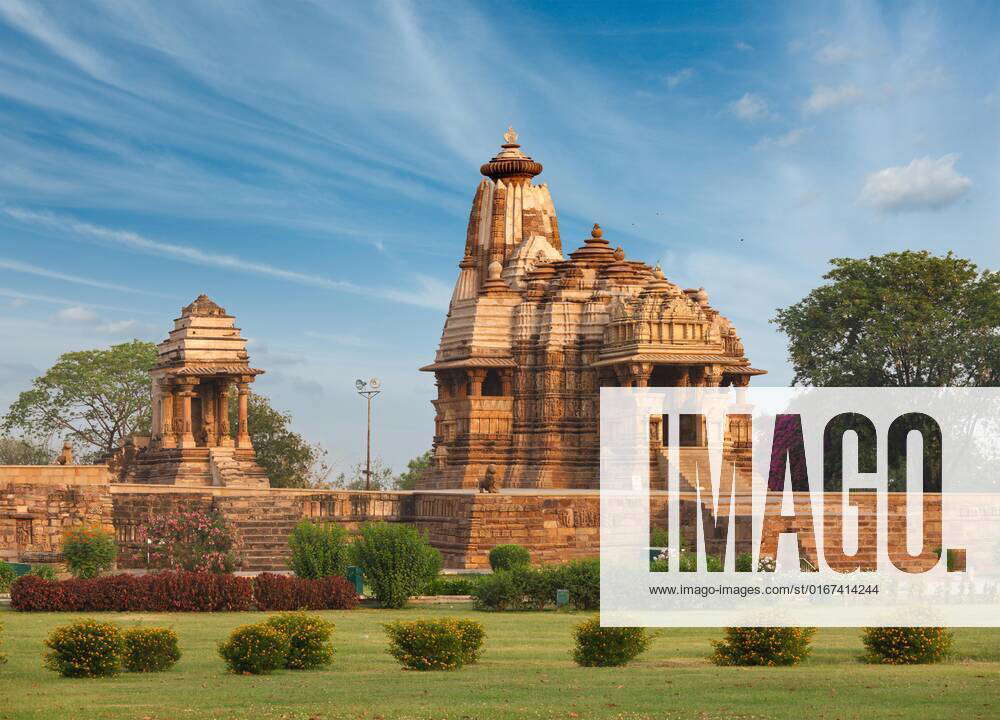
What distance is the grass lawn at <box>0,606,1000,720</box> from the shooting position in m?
17.2

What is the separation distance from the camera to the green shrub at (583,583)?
30.4 m

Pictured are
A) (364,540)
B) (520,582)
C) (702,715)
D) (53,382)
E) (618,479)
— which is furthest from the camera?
(53,382)

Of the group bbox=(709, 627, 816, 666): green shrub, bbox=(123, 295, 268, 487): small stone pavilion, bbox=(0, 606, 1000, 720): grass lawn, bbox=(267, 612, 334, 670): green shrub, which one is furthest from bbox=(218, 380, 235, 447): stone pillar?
bbox=(709, 627, 816, 666): green shrub

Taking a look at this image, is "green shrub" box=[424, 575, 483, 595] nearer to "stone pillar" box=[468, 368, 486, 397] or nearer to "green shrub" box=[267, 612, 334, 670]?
"green shrub" box=[267, 612, 334, 670]

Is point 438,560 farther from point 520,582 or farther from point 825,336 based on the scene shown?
point 825,336

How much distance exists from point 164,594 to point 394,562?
463cm

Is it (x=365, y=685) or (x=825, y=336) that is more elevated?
(x=825, y=336)

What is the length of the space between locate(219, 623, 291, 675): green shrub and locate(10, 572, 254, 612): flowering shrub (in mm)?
8531

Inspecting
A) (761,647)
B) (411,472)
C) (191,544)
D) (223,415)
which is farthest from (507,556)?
(411,472)

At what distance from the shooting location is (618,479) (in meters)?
50.5

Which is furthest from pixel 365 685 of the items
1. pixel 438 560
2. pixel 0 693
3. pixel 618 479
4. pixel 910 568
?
pixel 618 479

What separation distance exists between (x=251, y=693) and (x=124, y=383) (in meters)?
54.7

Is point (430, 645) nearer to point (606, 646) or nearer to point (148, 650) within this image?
point (606, 646)

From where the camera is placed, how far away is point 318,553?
32906 millimetres
